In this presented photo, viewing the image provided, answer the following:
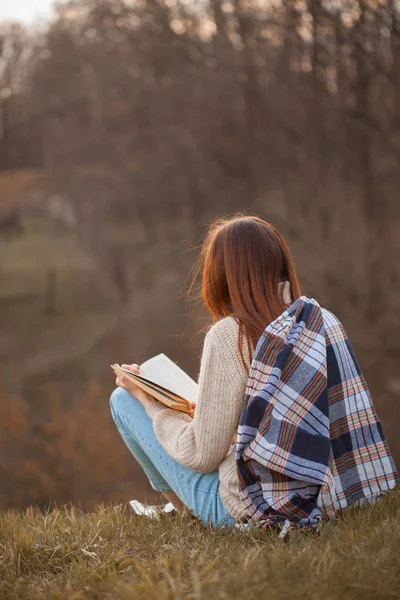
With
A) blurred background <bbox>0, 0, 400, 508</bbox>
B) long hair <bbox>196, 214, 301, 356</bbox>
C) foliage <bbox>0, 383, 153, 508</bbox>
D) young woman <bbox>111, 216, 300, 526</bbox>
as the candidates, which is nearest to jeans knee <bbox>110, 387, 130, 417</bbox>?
young woman <bbox>111, 216, 300, 526</bbox>

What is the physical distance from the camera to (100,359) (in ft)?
31.5

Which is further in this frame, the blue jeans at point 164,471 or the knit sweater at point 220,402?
the blue jeans at point 164,471

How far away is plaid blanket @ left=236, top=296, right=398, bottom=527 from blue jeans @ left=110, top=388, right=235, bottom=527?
19 cm

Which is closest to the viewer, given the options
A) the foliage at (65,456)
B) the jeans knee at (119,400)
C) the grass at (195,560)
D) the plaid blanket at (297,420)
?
the grass at (195,560)

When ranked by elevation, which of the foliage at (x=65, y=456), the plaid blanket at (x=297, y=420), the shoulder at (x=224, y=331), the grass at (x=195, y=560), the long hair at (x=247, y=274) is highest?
the long hair at (x=247, y=274)

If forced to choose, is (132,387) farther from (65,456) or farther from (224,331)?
(65,456)

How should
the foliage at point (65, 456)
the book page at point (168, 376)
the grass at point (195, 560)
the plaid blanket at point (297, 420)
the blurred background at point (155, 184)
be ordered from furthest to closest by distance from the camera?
1. the foliage at point (65, 456)
2. the blurred background at point (155, 184)
3. the book page at point (168, 376)
4. the plaid blanket at point (297, 420)
5. the grass at point (195, 560)

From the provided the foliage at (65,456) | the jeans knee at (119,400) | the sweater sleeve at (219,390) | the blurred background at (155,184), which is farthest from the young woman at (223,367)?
the foliage at (65,456)

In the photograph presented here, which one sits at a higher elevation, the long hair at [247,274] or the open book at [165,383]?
the long hair at [247,274]

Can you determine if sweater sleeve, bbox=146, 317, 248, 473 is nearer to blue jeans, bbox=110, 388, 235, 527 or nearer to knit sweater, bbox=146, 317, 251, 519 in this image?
knit sweater, bbox=146, 317, 251, 519

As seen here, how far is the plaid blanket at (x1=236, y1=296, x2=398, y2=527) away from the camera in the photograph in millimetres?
2057

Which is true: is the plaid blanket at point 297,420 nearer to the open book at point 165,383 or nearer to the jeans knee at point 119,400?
the open book at point 165,383

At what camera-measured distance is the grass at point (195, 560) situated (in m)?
1.61

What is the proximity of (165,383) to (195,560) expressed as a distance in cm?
67
